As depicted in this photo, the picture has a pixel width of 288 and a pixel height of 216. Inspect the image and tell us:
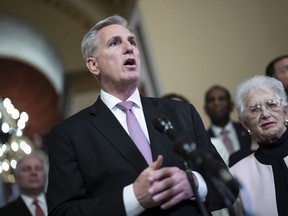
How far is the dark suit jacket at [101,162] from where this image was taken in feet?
7.10

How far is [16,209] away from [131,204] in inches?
89.3

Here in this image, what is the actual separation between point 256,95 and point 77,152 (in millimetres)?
1281

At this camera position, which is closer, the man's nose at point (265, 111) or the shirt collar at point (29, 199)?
the man's nose at point (265, 111)

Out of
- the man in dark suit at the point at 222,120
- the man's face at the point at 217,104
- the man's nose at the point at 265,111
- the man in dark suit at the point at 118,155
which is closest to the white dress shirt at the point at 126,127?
the man in dark suit at the point at 118,155

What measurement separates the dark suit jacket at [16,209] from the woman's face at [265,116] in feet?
6.65

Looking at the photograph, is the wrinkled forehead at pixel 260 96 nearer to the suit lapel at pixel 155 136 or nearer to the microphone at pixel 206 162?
the suit lapel at pixel 155 136

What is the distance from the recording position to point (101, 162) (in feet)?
7.37

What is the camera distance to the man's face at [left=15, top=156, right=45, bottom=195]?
14.6 ft

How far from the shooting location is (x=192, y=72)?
6.67 meters

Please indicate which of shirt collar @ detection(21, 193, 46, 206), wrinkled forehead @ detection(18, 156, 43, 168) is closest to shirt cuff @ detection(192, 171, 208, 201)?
shirt collar @ detection(21, 193, 46, 206)

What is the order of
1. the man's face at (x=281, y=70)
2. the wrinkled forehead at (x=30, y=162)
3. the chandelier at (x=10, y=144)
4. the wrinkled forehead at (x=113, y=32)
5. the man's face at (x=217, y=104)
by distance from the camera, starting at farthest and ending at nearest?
the chandelier at (x=10, y=144), the man's face at (x=217, y=104), the wrinkled forehead at (x=30, y=162), the man's face at (x=281, y=70), the wrinkled forehead at (x=113, y=32)

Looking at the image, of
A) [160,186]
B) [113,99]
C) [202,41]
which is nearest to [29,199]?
[113,99]

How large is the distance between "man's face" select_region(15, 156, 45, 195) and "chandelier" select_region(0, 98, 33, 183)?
5.80ft

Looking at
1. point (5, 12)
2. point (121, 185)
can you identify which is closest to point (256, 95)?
point (121, 185)
